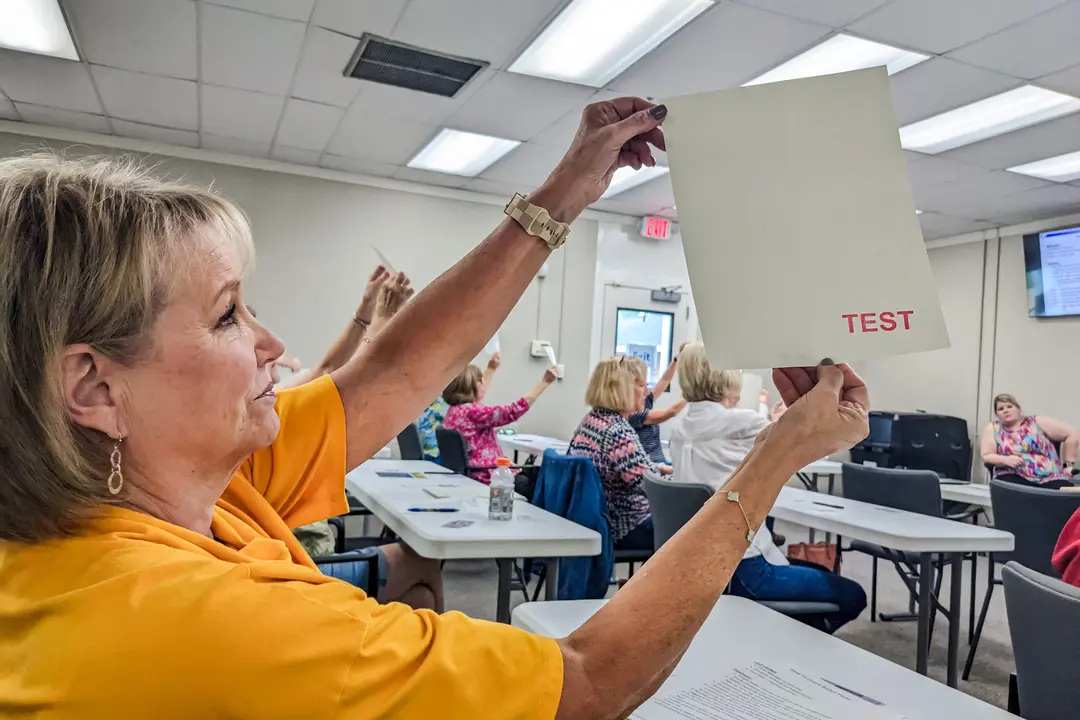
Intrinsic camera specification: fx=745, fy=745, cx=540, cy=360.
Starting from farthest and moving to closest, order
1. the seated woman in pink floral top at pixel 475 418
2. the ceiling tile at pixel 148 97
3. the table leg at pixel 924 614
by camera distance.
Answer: the seated woman in pink floral top at pixel 475 418, the ceiling tile at pixel 148 97, the table leg at pixel 924 614

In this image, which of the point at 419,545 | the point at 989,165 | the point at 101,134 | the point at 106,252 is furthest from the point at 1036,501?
the point at 101,134

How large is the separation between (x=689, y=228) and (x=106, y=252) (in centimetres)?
56

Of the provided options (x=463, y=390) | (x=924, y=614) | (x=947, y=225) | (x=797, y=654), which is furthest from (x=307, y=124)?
(x=947, y=225)

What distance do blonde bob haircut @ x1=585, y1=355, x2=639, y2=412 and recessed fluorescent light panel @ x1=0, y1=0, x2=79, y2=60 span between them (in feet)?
10.8

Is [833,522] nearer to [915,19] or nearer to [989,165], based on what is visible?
[915,19]

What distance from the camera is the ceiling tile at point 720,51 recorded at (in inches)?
138

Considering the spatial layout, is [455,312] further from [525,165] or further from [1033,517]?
[525,165]

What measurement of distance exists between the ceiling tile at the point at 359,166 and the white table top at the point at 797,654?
17.7 feet

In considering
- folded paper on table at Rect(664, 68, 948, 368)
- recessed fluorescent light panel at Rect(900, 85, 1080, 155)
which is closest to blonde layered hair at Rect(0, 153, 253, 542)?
folded paper on table at Rect(664, 68, 948, 368)

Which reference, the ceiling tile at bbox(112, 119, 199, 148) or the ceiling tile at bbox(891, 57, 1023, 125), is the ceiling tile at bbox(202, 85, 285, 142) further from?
the ceiling tile at bbox(891, 57, 1023, 125)

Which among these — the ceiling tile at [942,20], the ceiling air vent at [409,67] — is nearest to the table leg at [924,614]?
the ceiling tile at [942,20]

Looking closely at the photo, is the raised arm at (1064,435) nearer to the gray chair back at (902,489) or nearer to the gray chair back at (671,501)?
the gray chair back at (902,489)

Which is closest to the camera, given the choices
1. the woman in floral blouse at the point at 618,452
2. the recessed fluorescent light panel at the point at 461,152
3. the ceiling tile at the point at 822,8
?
the ceiling tile at the point at 822,8

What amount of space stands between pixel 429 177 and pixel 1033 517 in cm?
516
